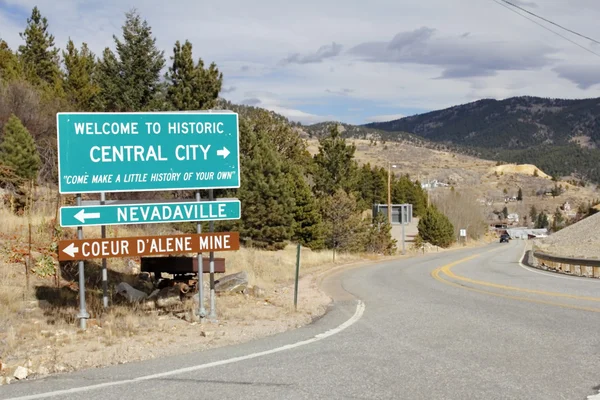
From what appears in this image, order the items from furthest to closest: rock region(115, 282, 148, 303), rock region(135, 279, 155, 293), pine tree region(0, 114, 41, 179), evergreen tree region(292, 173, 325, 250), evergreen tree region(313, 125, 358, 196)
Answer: evergreen tree region(313, 125, 358, 196) < evergreen tree region(292, 173, 325, 250) < pine tree region(0, 114, 41, 179) < rock region(135, 279, 155, 293) < rock region(115, 282, 148, 303)

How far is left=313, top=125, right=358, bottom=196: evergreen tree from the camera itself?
192ft

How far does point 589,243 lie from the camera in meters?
49.3

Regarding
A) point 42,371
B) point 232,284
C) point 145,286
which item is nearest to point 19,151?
point 145,286

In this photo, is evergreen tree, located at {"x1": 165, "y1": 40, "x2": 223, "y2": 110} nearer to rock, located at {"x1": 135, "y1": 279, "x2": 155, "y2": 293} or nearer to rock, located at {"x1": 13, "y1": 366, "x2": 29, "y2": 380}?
rock, located at {"x1": 135, "y1": 279, "x2": 155, "y2": 293}

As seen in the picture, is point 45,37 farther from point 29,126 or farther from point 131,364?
point 131,364

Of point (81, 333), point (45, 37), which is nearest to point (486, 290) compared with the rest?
point (81, 333)

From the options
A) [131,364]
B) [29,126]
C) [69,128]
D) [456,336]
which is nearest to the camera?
[131,364]

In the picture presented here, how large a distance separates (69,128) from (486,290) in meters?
10.9

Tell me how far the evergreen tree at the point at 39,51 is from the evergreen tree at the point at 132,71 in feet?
50.0

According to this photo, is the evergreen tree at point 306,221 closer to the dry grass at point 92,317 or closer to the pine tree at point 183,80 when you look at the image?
the pine tree at point 183,80

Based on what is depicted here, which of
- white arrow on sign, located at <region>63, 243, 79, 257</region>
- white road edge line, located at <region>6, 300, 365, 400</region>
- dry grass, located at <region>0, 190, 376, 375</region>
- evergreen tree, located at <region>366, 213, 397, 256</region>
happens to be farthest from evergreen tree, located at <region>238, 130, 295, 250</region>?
white road edge line, located at <region>6, 300, 365, 400</region>

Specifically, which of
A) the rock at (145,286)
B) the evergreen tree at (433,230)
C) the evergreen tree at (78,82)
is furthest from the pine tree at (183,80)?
the evergreen tree at (433,230)

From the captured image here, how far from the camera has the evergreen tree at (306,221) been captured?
4547cm

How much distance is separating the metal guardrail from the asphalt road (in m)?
9.86
